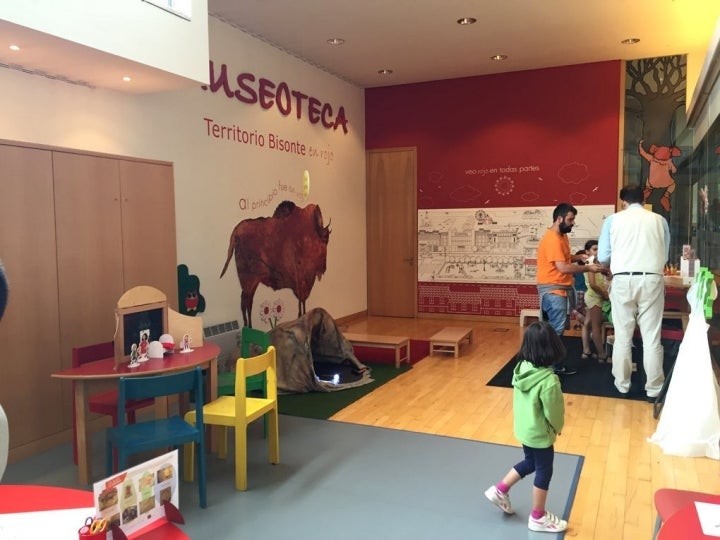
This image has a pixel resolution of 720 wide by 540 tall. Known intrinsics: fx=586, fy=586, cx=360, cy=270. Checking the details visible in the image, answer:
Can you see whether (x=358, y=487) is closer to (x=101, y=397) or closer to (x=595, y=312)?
(x=101, y=397)

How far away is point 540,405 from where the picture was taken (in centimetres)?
265

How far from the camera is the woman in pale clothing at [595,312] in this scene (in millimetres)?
5766

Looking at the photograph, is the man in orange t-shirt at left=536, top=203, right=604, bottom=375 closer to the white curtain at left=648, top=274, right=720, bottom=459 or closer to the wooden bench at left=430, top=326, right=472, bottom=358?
the wooden bench at left=430, top=326, right=472, bottom=358

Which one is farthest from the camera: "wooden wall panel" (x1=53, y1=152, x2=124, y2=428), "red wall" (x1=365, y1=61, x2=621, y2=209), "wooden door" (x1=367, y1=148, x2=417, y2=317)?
"wooden door" (x1=367, y1=148, x2=417, y2=317)

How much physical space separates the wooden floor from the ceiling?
10.1ft

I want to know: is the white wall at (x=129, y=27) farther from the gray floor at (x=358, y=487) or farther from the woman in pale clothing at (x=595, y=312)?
the woman in pale clothing at (x=595, y=312)

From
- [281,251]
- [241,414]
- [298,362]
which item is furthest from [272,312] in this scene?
[241,414]

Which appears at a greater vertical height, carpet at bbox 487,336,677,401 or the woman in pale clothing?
the woman in pale clothing

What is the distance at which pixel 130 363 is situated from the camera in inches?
134

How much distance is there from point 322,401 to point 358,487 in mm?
1610

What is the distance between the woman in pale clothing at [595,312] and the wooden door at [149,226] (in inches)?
155

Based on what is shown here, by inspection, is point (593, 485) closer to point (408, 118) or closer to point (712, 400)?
point (712, 400)

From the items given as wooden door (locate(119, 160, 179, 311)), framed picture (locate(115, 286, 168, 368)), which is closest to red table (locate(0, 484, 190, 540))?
framed picture (locate(115, 286, 168, 368))

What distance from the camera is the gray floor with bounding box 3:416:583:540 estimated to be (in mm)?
2824
